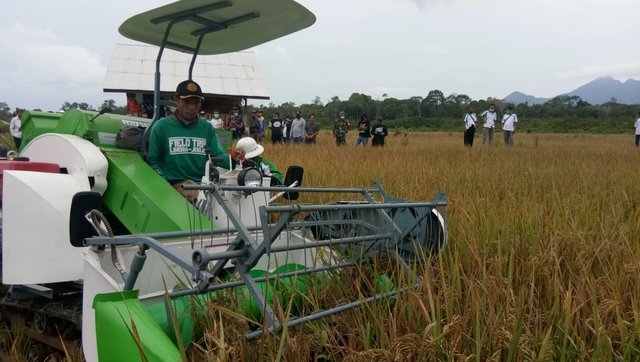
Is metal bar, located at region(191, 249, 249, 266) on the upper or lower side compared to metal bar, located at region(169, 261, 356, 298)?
upper

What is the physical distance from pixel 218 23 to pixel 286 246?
6.71ft

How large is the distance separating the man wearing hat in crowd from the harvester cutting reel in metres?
0.63

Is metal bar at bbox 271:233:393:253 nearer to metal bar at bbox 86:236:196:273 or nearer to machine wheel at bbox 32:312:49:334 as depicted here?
metal bar at bbox 86:236:196:273

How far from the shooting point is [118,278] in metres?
2.45

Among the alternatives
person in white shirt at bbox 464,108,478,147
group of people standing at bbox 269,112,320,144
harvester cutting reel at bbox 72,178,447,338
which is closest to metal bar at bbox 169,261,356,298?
harvester cutting reel at bbox 72,178,447,338

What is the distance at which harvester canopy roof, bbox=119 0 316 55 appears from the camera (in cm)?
314

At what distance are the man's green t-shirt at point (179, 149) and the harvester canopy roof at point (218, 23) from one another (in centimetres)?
60

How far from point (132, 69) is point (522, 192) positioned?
2085 centimetres

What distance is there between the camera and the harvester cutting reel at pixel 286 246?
1.84 meters

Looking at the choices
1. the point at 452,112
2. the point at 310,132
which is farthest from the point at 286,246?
the point at 452,112

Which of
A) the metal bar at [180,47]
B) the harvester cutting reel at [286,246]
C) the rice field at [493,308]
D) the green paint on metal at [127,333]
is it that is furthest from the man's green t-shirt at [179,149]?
the green paint on metal at [127,333]

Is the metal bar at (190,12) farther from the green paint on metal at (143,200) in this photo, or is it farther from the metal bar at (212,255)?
the metal bar at (212,255)

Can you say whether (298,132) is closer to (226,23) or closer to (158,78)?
A: (158,78)

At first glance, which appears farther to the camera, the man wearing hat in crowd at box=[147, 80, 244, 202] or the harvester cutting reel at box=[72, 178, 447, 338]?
the man wearing hat in crowd at box=[147, 80, 244, 202]
